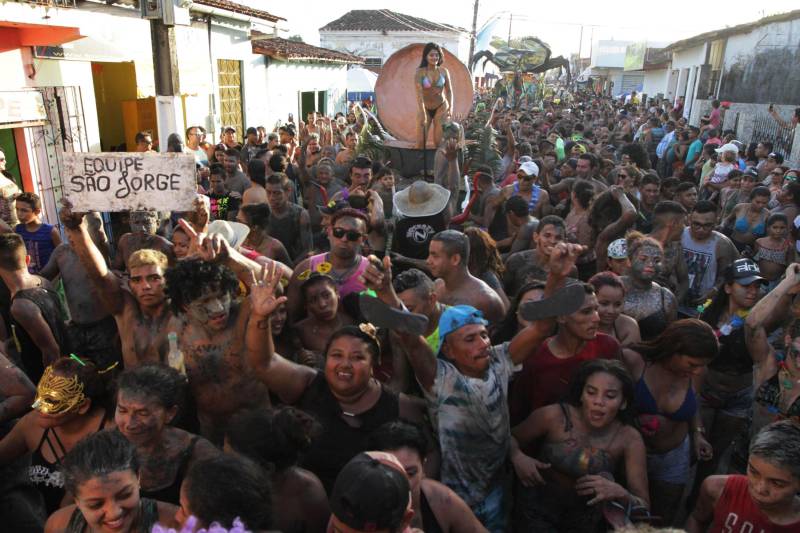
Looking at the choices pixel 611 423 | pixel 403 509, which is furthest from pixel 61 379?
pixel 611 423

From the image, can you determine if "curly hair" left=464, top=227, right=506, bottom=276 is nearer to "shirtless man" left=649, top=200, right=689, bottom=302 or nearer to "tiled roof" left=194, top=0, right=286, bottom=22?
"shirtless man" left=649, top=200, right=689, bottom=302

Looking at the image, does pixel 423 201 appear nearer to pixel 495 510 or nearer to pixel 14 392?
pixel 495 510

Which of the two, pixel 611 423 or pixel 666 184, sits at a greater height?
pixel 666 184

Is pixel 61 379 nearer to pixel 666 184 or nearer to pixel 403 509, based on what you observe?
pixel 403 509

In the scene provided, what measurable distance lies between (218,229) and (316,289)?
1.17m

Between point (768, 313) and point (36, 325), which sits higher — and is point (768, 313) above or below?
above

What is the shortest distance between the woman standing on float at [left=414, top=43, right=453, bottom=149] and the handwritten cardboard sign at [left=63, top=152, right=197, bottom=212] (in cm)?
646

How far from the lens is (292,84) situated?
20.4 meters

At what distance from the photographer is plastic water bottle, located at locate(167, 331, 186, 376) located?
3.16 m

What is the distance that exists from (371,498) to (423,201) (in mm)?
4048

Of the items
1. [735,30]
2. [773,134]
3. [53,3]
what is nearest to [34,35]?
[53,3]

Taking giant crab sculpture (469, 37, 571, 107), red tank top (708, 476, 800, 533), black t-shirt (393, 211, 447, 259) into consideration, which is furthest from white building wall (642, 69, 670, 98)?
red tank top (708, 476, 800, 533)

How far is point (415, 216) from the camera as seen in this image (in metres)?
5.54

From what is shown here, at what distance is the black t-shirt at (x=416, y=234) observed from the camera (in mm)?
5535
